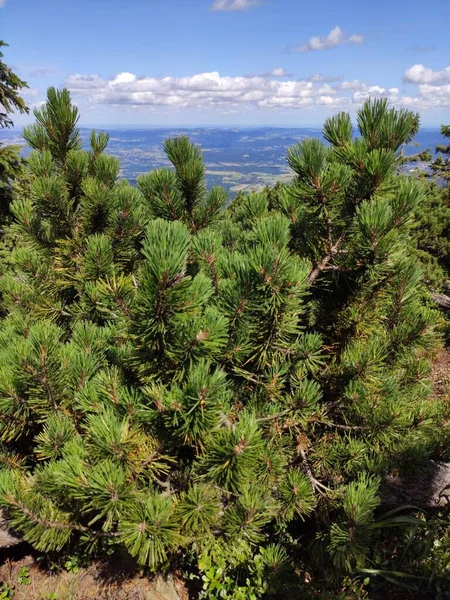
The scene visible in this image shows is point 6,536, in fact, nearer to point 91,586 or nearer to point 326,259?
point 91,586

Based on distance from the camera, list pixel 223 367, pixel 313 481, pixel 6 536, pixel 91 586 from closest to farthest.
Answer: pixel 223 367, pixel 313 481, pixel 6 536, pixel 91 586

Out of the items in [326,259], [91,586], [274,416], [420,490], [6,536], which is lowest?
[91,586]

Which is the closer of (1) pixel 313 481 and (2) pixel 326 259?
(2) pixel 326 259

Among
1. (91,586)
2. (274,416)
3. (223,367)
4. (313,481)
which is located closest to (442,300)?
(313,481)

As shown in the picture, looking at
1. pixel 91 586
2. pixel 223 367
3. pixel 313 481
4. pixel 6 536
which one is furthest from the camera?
pixel 91 586

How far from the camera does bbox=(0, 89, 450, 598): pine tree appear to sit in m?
1.95

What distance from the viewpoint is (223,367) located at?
237 cm

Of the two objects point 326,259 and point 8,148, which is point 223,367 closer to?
point 326,259

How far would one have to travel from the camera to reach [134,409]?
220 cm

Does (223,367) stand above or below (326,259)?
below

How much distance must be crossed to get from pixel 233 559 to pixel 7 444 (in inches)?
86.3

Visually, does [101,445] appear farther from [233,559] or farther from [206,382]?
[233,559]

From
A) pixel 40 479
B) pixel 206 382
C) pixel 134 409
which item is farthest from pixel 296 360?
pixel 40 479

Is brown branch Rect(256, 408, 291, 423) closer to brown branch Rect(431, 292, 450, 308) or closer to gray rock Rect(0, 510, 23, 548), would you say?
gray rock Rect(0, 510, 23, 548)
